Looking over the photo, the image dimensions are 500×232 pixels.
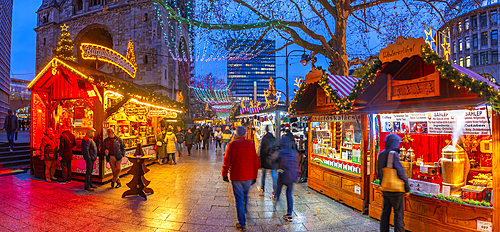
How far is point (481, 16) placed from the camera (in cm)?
4009

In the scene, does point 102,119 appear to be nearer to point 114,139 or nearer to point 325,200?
point 114,139

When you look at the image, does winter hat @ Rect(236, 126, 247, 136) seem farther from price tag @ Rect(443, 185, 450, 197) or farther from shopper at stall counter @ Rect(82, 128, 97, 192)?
shopper at stall counter @ Rect(82, 128, 97, 192)

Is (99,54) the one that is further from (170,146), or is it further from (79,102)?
(170,146)

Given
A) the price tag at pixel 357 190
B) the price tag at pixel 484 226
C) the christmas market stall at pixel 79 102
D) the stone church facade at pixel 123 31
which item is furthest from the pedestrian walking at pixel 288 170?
the stone church facade at pixel 123 31

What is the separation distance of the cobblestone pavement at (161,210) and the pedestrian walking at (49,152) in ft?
1.40

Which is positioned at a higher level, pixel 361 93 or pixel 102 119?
pixel 361 93

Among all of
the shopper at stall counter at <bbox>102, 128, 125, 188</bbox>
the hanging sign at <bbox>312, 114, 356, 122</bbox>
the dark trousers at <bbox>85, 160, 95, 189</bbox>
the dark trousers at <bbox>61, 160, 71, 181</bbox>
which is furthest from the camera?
the dark trousers at <bbox>61, 160, 71, 181</bbox>

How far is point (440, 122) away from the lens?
14.5ft

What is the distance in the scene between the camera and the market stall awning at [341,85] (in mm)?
5580

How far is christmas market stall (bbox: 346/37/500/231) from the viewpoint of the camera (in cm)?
354

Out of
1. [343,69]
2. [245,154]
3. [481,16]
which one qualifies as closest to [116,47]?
[343,69]

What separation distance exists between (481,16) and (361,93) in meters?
53.2

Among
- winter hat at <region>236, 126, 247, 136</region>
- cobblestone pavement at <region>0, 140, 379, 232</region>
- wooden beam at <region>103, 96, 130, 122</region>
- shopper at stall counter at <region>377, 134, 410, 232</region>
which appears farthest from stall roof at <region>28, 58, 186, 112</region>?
shopper at stall counter at <region>377, 134, 410, 232</region>

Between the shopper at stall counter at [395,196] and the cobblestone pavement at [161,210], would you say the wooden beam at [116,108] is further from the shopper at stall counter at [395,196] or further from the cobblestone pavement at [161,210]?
the shopper at stall counter at [395,196]
